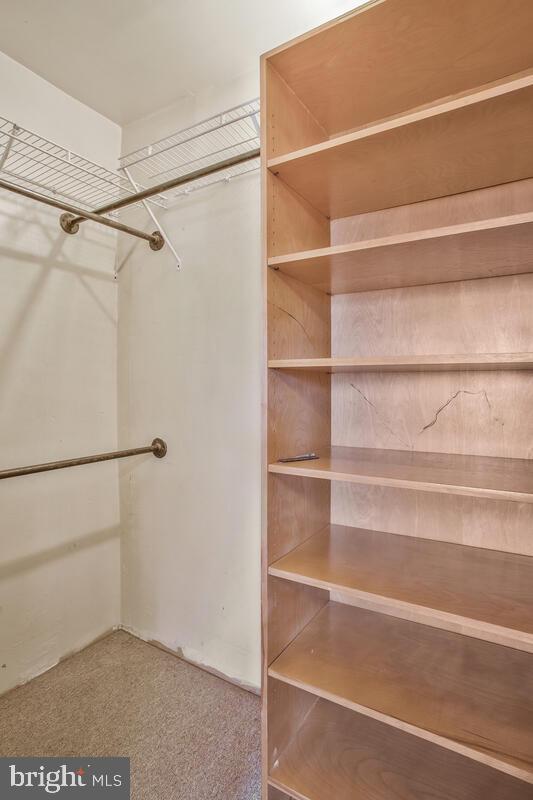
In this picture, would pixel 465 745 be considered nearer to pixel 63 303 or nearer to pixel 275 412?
pixel 275 412

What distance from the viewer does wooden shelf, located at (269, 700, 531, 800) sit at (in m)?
1.03

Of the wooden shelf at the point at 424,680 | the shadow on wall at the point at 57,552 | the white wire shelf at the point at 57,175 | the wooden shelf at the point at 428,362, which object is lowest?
the wooden shelf at the point at 424,680

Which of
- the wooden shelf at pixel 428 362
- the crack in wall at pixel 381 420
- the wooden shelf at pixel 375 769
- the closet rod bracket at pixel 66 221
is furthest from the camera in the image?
the closet rod bracket at pixel 66 221

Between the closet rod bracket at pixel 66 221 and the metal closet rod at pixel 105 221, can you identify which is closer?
the metal closet rod at pixel 105 221

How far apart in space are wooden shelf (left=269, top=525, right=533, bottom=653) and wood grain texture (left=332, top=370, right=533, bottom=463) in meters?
0.28

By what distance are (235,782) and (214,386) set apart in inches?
50.4

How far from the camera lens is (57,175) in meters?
1.68

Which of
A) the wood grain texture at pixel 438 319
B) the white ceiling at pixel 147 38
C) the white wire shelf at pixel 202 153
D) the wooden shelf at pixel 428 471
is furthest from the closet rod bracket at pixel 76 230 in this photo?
the wooden shelf at pixel 428 471

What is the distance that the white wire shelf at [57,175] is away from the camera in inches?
60.6

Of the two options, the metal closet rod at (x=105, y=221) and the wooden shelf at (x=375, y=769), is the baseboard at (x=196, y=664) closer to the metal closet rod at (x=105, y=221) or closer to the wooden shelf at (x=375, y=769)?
the wooden shelf at (x=375, y=769)

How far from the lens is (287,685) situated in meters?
1.17

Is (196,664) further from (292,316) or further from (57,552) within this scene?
(292,316)

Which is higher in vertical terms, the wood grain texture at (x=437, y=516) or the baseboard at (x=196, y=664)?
the wood grain texture at (x=437, y=516)

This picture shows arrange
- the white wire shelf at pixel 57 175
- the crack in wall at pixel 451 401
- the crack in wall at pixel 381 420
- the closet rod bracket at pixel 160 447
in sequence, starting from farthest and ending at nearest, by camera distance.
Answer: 1. the closet rod bracket at pixel 160 447
2. the white wire shelf at pixel 57 175
3. the crack in wall at pixel 381 420
4. the crack in wall at pixel 451 401
